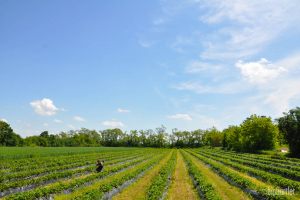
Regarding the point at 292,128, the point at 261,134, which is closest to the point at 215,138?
the point at 261,134

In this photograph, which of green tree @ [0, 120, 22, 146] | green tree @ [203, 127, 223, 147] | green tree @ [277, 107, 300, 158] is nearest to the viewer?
green tree @ [277, 107, 300, 158]

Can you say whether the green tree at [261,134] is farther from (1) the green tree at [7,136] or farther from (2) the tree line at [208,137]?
(1) the green tree at [7,136]

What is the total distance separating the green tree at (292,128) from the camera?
163 ft

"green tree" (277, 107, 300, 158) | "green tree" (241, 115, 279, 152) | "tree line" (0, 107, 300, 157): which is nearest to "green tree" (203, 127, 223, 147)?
"tree line" (0, 107, 300, 157)

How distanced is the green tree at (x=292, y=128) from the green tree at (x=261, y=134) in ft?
39.9

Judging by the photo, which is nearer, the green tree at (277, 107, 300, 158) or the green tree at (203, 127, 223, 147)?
the green tree at (277, 107, 300, 158)

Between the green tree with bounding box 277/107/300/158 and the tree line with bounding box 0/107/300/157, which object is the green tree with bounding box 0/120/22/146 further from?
the green tree with bounding box 277/107/300/158

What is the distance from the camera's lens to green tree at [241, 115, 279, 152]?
65.5 metres

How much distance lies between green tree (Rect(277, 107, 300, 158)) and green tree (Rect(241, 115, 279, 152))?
12158 mm

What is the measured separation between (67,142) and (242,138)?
86.7 meters

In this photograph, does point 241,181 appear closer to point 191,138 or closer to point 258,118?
point 258,118

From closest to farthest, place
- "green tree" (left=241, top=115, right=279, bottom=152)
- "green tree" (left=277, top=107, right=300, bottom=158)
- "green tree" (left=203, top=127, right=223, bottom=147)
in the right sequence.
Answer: "green tree" (left=277, top=107, right=300, bottom=158) < "green tree" (left=241, top=115, right=279, bottom=152) < "green tree" (left=203, top=127, right=223, bottom=147)

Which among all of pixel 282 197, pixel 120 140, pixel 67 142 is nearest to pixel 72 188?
pixel 282 197

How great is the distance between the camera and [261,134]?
6625cm
